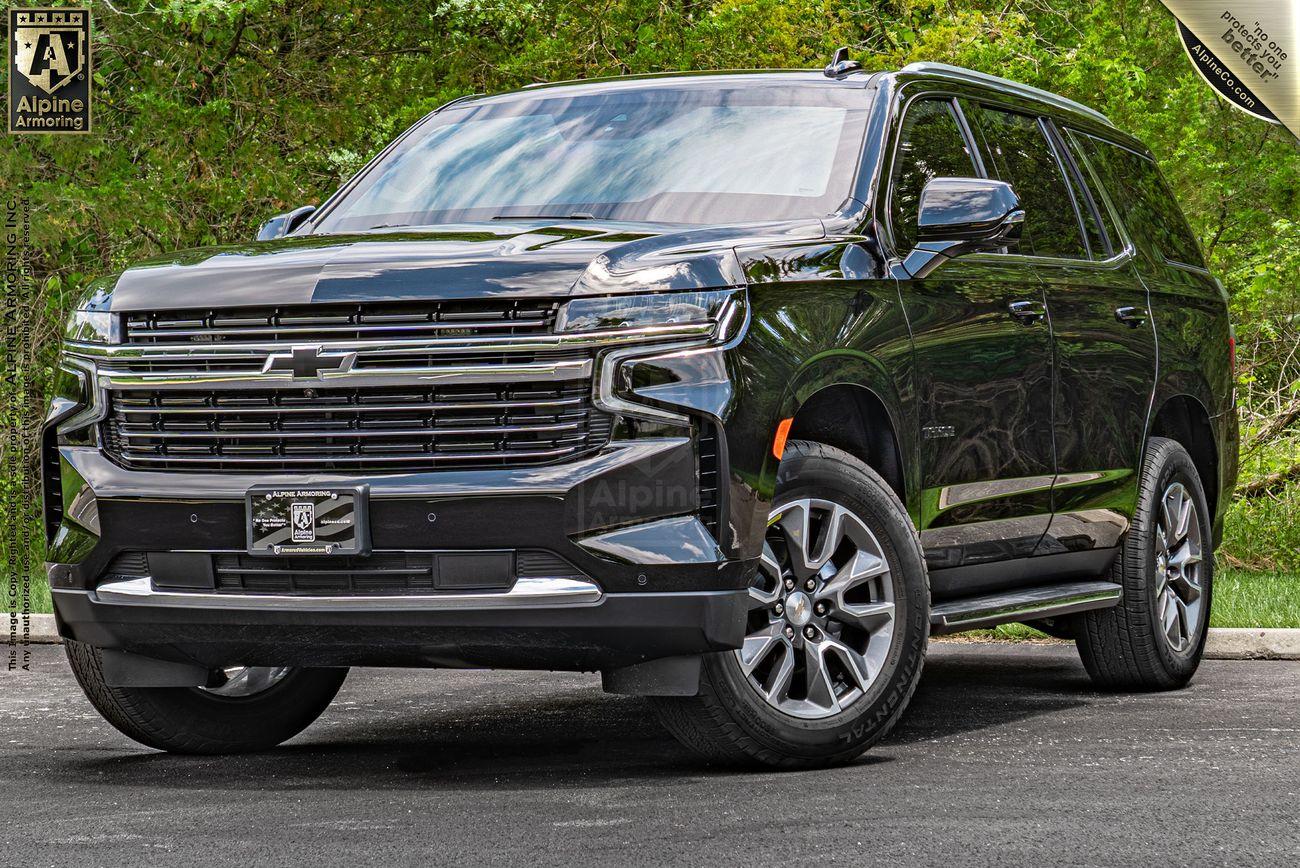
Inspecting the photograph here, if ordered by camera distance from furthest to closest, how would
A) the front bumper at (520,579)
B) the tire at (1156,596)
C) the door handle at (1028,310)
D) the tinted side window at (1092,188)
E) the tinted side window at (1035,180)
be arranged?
the tinted side window at (1092,188) → the tire at (1156,596) → the tinted side window at (1035,180) → the door handle at (1028,310) → the front bumper at (520,579)

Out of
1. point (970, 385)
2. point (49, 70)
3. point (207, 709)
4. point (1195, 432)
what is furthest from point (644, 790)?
point (49, 70)

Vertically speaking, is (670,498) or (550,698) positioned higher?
(670,498)

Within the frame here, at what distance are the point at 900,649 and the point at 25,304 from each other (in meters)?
12.7

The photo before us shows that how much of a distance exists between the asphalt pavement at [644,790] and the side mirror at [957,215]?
5.21 ft

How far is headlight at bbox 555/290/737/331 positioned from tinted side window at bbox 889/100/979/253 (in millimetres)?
1271

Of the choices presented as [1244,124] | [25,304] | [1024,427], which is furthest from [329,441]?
[1244,124]

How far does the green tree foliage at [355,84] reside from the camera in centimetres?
1627

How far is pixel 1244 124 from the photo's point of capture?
27.2 meters

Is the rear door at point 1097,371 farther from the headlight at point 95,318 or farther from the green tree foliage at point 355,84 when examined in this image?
the green tree foliage at point 355,84

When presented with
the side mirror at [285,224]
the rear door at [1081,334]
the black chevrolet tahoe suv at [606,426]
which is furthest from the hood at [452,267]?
the rear door at [1081,334]

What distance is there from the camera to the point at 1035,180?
7.78m

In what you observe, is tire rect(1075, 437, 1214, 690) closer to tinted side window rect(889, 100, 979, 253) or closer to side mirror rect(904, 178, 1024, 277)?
tinted side window rect(889, 100, 979, 253)

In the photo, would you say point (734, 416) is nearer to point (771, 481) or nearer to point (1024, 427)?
point (771, 481)

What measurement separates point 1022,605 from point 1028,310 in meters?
1.03
